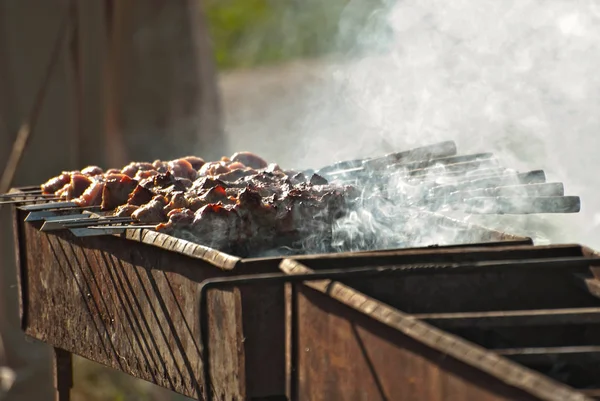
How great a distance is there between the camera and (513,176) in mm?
5121

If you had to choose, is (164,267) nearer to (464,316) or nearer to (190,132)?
(464,316)

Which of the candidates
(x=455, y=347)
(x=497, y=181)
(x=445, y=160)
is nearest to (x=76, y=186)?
(x=445, y=160)

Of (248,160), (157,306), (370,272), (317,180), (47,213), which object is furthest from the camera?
(248,160)

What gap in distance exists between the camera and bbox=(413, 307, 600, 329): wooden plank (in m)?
3.14

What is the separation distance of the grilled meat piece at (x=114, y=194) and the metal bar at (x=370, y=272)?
174cm

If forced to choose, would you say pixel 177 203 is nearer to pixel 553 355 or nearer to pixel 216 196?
pixel 216 196

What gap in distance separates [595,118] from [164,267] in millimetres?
4471

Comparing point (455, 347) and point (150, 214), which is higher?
point (150, 214)

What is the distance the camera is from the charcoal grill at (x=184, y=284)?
3.59 metres

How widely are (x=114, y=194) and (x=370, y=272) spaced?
2109mm

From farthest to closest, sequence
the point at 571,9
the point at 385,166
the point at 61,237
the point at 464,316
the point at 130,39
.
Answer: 1. the point at 130,39
2. the point at 571,9
3. the point at 385,166
4. the point at 61,237
5. the point at 464,316

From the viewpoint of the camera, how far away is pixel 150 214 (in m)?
4.67

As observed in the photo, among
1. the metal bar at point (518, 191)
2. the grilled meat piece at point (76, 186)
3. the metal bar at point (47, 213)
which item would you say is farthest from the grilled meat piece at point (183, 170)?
the metal bar at point (518, 191)

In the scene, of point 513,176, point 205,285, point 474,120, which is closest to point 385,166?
point 513,176
